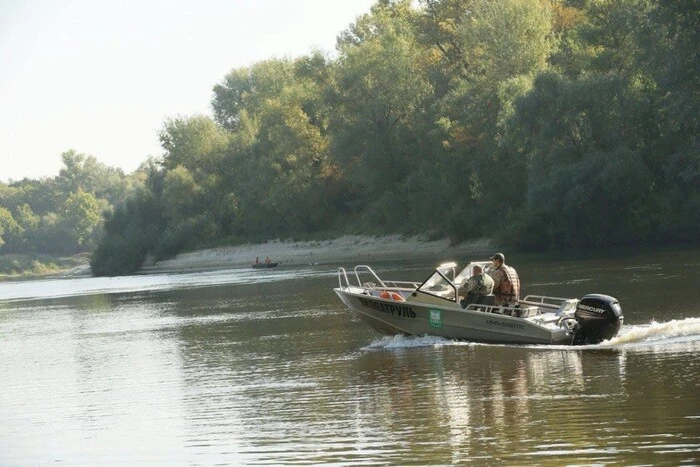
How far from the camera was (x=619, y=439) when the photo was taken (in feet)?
47.4

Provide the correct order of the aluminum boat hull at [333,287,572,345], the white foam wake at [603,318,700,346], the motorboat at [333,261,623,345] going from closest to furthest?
1. the white foam wake at [603,318,700,346]
2. the motorboat at [333,261,623,345]
3. the aluminum boat hull at [333,287,572,345]

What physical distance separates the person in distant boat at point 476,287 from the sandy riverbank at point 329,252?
37.6 metres

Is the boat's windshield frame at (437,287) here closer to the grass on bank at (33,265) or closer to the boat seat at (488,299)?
the boat seat at (488,299)

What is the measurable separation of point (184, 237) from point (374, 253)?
105ft

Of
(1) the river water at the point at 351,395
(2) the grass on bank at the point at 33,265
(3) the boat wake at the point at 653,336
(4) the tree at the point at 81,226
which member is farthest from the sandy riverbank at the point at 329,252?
(4) the tree at the point at 81,226

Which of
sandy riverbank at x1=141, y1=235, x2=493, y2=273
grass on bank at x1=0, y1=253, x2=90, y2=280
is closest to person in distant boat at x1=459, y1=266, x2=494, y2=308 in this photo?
sandy riverbank at x1=141, y1=235, x2=493, y2=273

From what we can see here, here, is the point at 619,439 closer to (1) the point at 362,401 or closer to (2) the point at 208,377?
(1) the point at 362,401

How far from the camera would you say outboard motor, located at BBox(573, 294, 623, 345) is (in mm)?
22875

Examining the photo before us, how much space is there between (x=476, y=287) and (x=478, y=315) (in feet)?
1.96

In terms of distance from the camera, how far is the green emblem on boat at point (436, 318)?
25578mm

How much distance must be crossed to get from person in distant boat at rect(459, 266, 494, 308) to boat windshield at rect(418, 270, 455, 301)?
636 millimetres

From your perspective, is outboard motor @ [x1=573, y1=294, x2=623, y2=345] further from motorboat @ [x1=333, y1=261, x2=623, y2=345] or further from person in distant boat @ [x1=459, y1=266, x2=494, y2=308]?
person in distant boat @ [x1=459, y1=266, x2=494, y2=308]

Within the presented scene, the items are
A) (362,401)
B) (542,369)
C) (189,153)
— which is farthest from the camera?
(189,153)

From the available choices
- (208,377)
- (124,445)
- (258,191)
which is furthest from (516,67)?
(124,445)
